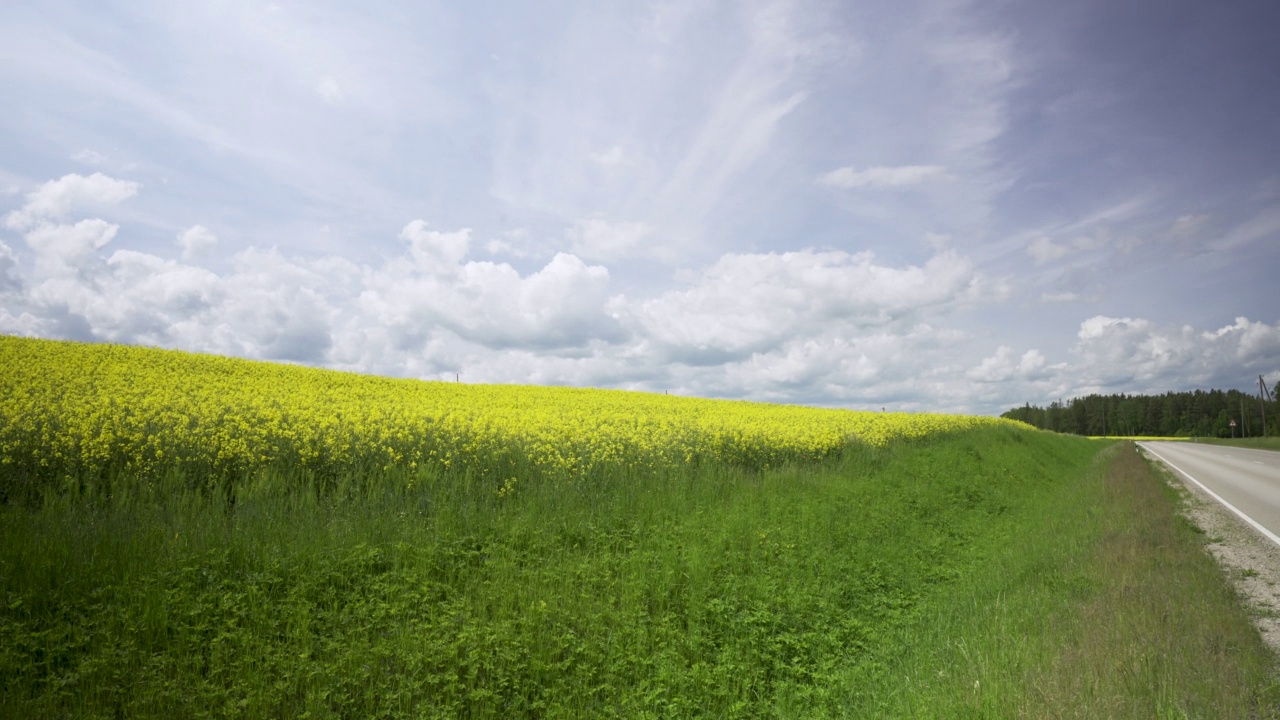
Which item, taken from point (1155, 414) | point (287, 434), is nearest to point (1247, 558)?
point (287, 434)

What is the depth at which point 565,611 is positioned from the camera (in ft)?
23.2

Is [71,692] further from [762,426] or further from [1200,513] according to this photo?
[1200,513]

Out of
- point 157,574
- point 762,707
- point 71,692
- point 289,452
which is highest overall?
point 289,452

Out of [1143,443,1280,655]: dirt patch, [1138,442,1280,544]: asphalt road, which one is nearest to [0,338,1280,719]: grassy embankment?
[1143,443,1280,655]: dirt patch

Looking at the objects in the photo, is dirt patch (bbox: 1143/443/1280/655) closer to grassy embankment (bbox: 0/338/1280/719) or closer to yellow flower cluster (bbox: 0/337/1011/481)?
grassy embankment (bbox: 0/338/1280/719)

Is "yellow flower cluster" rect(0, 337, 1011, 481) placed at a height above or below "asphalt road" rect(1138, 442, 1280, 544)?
above

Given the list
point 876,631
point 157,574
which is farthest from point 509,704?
point 876,631

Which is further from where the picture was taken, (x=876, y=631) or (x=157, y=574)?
(x=876, y=631)

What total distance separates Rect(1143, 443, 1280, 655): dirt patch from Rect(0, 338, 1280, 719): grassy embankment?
0.98 feet

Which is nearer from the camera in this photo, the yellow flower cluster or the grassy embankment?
Result: the grassy embankment

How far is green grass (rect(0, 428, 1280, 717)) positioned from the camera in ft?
18.0

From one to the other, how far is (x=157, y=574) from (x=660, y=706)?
5.31m

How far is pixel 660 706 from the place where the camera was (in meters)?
6.11

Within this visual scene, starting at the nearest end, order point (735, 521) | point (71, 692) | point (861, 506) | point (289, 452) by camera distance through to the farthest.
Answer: point (71, 692) < point (735, 521) < point (289, 452) < point (861, 506)
